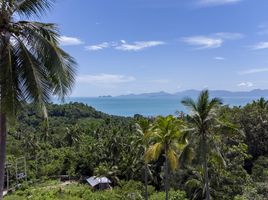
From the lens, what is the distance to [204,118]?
70.1ft

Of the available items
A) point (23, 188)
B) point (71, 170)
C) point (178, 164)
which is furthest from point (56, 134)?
point (178, 164)

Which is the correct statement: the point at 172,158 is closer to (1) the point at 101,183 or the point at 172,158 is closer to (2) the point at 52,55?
(2) the point at 52,55

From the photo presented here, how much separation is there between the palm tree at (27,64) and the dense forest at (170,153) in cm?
37

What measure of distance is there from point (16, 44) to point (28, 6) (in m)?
0.87

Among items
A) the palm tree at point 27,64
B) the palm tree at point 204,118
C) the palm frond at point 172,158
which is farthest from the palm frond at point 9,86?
the palm frond at point 172,158

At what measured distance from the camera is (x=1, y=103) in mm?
5922

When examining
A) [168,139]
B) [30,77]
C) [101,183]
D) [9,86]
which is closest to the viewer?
[9,86]

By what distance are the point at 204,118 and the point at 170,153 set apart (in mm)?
4443

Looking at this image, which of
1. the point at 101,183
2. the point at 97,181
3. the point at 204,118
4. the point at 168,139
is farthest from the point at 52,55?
the point at 97,181

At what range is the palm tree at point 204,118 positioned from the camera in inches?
834

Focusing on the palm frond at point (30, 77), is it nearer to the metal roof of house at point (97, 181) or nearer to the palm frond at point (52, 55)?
the palm frond at point (52, 55)

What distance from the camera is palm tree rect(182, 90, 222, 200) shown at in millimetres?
21188

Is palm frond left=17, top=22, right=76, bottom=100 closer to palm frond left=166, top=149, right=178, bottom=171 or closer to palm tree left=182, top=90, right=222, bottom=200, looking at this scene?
palm tree left=182, top=90, right=222, bottom=200

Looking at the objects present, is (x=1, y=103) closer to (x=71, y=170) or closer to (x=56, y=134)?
(x=71, y=170)
